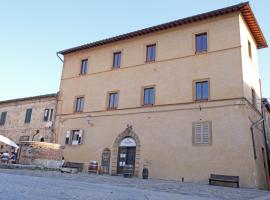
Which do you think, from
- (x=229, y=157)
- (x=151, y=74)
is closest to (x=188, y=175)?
(x=229, y=157)

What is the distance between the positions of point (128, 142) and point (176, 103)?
439 cm

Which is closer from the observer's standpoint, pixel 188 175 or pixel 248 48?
pixel 188 175

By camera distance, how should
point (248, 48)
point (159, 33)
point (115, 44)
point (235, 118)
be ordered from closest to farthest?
point (235, 118), point (248, 48), point (159, 33), point (115, 44)

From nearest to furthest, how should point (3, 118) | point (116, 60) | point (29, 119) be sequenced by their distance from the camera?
point (116, 60)
point (29, 119)
point (3, 118)

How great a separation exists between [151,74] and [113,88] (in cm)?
334

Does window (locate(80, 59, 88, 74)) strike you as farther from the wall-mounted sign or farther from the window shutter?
the wall-mounted sign

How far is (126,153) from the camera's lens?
19.3m

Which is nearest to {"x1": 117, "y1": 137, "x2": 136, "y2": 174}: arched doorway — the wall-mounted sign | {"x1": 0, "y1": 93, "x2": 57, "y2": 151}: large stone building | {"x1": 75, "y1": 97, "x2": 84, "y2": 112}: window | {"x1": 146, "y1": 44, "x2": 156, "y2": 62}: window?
the wall-mounted sign

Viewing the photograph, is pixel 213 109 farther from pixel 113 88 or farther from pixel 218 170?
→ pixel 113 88

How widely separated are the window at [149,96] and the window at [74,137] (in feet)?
19.2

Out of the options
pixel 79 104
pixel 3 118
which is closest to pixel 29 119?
pixel 3 118

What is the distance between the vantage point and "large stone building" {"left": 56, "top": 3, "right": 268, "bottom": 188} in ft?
52.1

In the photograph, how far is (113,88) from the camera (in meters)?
21.2

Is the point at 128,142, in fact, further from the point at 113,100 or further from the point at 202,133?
the point at 202,133
